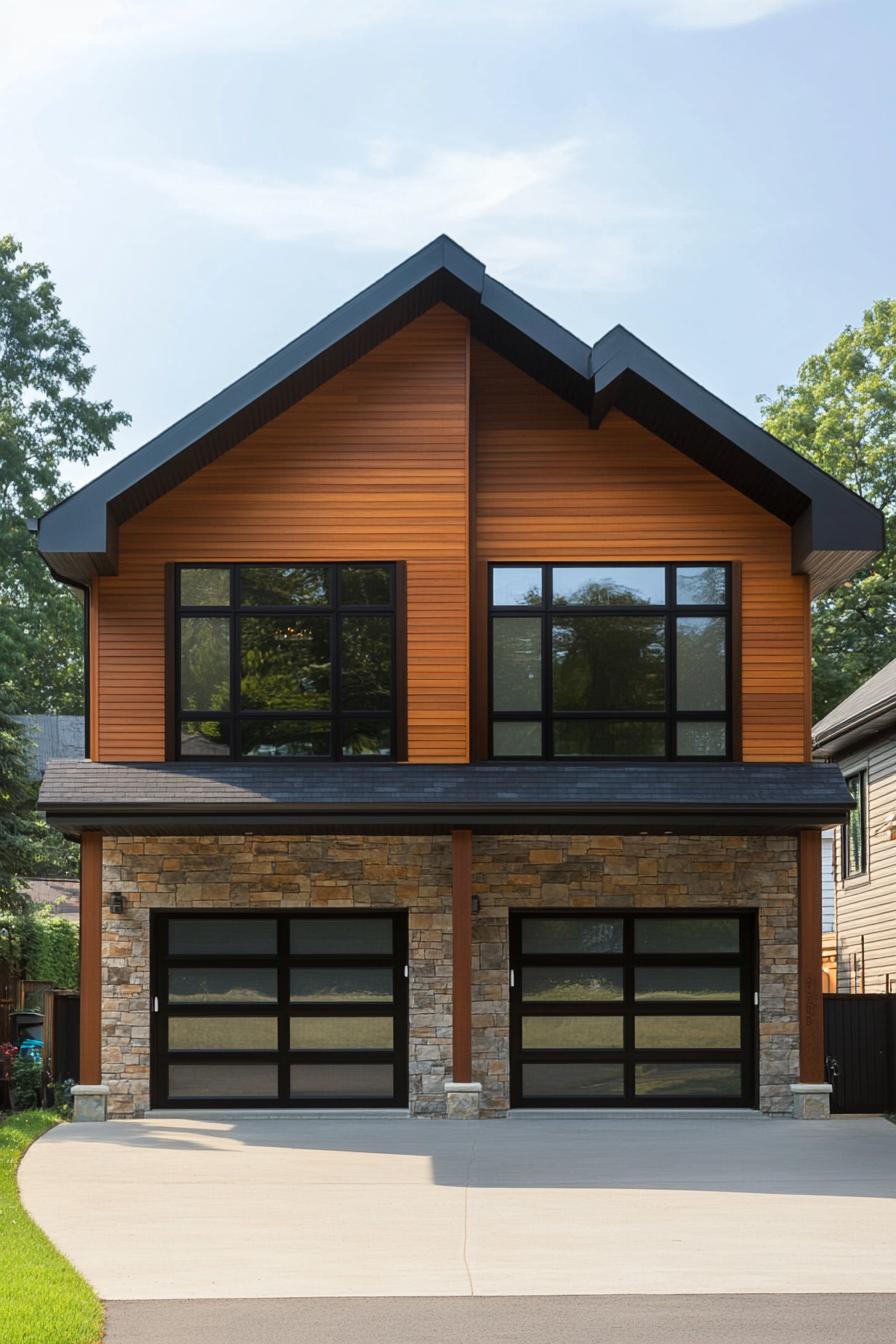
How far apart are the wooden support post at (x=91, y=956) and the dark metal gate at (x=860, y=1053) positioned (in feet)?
24.3

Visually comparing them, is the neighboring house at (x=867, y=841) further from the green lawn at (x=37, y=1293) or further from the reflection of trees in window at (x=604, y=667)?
the green lawn at (x=37, y=1293)

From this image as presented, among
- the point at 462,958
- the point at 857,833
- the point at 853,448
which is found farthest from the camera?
the point at 853,448

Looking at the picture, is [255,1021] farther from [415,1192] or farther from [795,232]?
[795,232]

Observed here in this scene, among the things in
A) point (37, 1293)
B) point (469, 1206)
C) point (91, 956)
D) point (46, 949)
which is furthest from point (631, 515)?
point (46, 949)

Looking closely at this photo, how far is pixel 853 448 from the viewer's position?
126ft

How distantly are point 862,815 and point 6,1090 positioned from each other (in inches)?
512

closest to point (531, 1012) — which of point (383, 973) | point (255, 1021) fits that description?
point (383, 973)

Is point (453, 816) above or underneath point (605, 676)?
underneath

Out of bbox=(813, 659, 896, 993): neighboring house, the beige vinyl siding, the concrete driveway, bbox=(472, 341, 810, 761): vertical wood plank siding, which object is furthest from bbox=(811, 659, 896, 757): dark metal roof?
the concrete driveway

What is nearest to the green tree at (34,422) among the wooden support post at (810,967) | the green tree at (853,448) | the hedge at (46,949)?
the hedge at (46,949)

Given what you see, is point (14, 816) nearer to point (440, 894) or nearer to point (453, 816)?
point (440, 894)

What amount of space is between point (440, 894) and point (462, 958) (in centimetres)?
83

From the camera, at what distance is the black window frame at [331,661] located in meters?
17.2

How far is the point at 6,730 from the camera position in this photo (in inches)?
891
